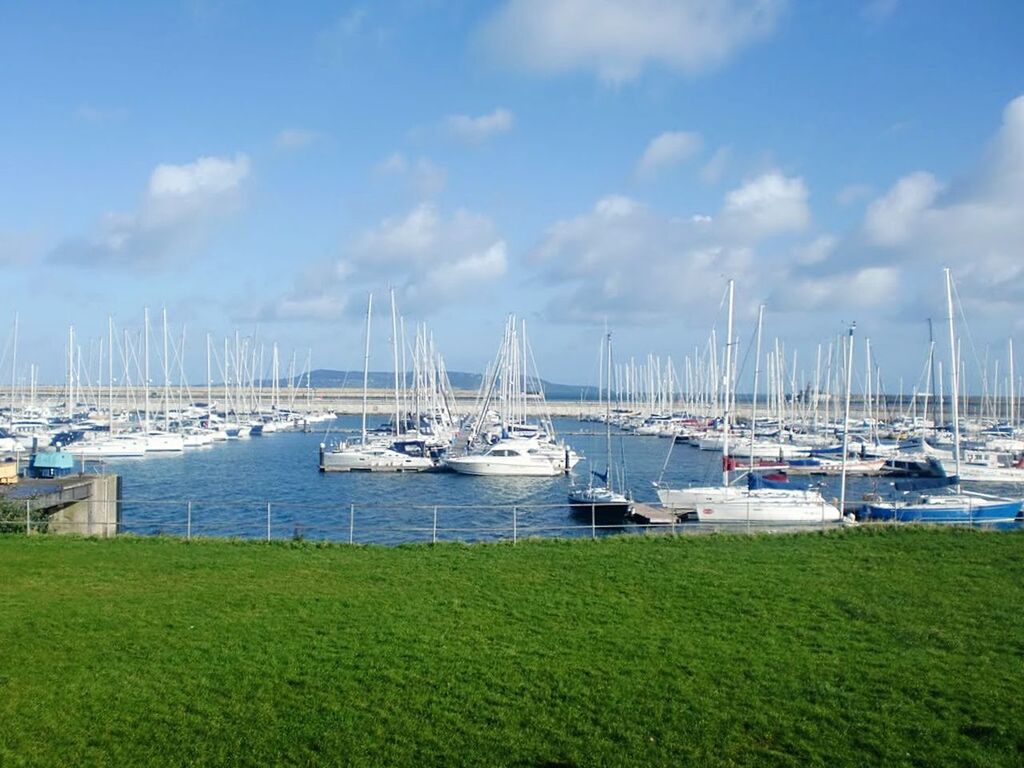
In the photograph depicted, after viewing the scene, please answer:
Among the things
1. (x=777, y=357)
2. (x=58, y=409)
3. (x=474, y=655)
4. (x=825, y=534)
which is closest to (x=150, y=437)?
(x=58, y=409)

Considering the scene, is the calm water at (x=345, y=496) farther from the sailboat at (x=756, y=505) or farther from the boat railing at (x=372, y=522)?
the sailboat at (x=756, y=505)

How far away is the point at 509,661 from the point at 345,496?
46.1 meters

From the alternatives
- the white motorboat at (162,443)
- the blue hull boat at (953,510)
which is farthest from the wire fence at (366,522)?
the white motorboat at (162,443)

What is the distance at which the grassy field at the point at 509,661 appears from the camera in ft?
34.3

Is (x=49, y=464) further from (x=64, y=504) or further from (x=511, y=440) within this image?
(x=511, y=440)

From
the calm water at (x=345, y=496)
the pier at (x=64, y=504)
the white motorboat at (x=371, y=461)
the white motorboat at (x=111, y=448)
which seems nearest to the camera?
the pier at (x=64, y=504)

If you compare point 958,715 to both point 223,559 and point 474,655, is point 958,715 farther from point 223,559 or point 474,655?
point 223,559

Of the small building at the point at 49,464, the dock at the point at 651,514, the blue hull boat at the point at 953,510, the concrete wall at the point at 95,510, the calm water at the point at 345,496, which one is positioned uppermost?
the small building at the point at 49,464

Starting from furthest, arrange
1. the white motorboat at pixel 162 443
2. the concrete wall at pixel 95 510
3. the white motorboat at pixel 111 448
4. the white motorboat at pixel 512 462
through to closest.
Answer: the white motorboat at pixel 162 443 → the white motorboat at pixel 111 448 → the white motorboat at pixel 512 462 → the concrete wall at pixel 95 510

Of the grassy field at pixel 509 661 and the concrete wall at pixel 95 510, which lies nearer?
the grassy field at pixel 509 661

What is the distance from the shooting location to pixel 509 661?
43.7 feet

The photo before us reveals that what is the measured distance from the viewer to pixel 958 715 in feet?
37.0

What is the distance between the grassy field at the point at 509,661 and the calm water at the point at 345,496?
6581 mm

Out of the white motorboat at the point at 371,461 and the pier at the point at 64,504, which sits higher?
the pier at the point at 64,504
